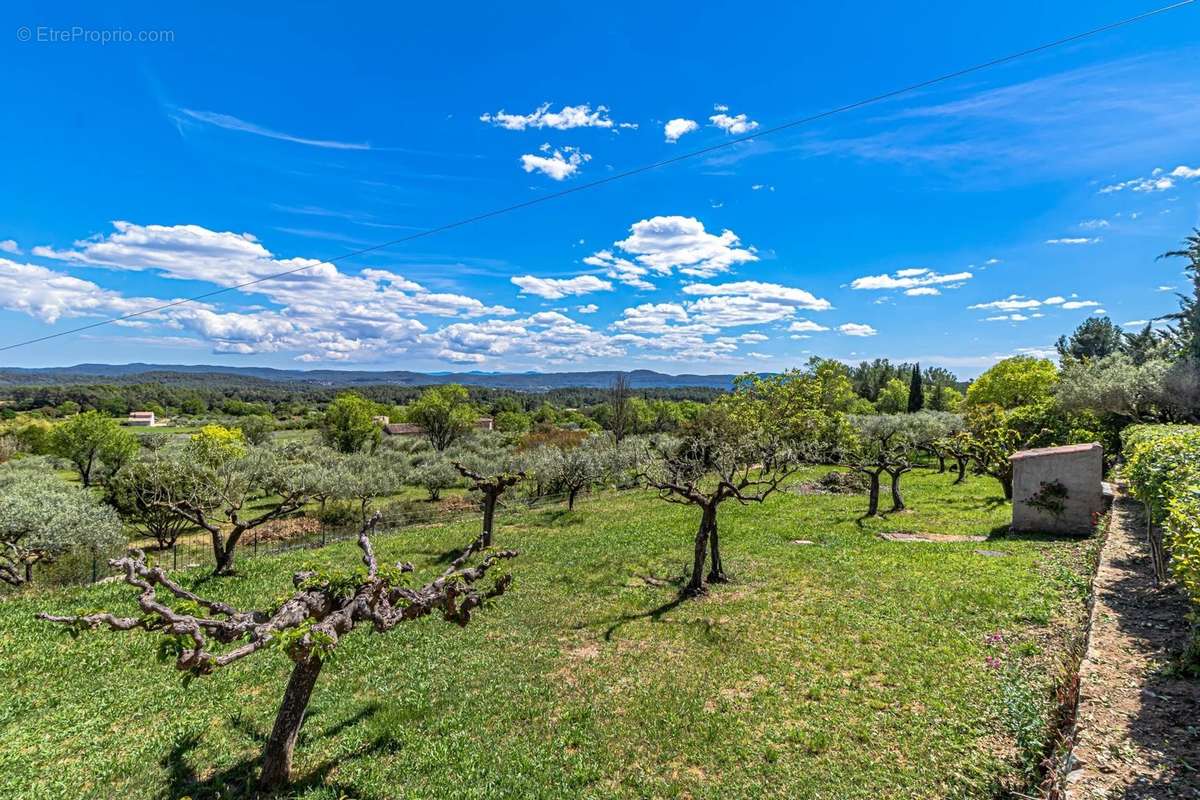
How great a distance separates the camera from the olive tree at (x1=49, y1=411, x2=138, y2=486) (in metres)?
40.6

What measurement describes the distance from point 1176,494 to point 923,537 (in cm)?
1040

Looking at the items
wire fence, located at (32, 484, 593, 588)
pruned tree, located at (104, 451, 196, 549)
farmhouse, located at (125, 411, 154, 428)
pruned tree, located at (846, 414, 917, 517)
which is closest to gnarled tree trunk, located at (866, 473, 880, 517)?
pruned tree, located at (846, 414, 917, 517)

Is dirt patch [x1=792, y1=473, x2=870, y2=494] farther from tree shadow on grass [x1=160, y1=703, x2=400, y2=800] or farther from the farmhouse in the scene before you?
the farmhouse

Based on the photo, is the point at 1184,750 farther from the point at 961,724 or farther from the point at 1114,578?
the point at 1114,578

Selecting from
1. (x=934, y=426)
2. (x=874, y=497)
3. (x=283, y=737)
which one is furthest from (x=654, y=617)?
(x=934, y=426)

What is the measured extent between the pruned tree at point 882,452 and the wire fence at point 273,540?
14.6 m

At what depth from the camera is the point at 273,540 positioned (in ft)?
77.9

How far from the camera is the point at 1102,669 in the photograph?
545 cm

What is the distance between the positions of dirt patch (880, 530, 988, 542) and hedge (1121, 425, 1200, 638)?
17.7 ft

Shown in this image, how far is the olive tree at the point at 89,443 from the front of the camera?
40.6 meters

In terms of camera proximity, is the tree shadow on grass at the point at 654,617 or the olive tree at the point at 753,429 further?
the olive tree at the point at 753,429

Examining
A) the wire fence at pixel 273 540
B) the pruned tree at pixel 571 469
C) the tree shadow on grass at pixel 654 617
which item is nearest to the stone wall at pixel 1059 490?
the tree shadow on grass at pixel 654 617

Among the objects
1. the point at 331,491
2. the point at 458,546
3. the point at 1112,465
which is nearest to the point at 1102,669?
the point at 458,546

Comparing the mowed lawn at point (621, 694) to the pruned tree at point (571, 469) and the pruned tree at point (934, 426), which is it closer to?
the pruned tree at point (571, 469)
